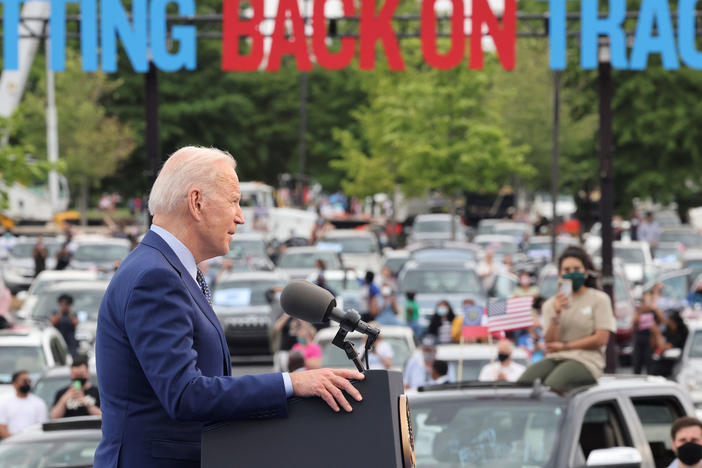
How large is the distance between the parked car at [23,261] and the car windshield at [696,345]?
65.7ft

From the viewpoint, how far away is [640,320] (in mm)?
21531

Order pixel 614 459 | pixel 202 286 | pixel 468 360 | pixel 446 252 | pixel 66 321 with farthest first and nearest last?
pixel 446 252
pixel 66 321
pixel 468 360
pixel 614 459
pixel 202 286

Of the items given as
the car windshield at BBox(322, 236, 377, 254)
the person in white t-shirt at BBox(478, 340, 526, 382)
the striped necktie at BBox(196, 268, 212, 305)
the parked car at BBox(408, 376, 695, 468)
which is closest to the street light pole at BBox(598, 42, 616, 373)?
the person in white t-shirt at BBox(478, 340, 526, 382)

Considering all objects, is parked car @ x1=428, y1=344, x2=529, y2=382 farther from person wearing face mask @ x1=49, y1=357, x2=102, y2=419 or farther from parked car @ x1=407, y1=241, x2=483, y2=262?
parked car @ x1=407, y1=241, x2=483, y2=262

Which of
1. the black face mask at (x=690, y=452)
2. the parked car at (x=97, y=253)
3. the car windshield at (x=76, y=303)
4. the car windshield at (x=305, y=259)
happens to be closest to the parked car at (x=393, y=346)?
the car windshield at (x=76, y=303)

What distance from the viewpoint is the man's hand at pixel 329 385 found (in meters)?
3.91

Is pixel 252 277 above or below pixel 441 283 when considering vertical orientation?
above

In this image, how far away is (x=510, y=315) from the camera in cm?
1320

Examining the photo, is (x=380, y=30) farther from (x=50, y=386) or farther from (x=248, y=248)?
(x=248, y=248)

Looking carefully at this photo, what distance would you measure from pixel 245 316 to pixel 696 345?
995 cm

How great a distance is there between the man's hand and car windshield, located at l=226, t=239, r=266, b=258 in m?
34.6

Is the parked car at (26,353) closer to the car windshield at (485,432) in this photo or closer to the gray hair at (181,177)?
the car windshield at (485,432)

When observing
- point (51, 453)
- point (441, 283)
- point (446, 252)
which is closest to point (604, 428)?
point (51, 453)

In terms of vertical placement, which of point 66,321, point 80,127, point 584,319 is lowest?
point 66,321
